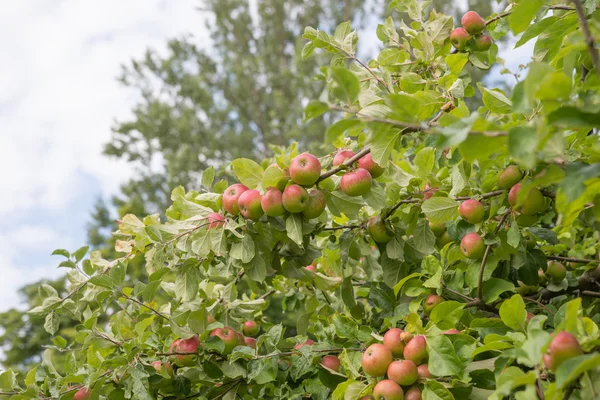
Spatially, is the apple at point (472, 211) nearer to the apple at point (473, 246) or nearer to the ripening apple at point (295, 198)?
the apple at point (473, 246)

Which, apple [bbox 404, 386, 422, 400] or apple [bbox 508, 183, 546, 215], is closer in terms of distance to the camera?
apple [bbox 404, 386, 422, 400]

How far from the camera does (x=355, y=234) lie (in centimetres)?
160

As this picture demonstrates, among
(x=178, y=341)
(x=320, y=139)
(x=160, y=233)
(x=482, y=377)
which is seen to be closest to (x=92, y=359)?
(x=178, y=341)

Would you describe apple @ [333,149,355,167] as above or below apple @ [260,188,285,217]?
above

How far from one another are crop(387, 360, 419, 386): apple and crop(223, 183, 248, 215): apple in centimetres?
58

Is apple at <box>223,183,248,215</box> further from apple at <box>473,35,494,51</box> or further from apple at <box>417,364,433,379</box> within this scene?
apple at <box>473,35,494,51</box>

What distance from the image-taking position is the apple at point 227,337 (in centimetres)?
150

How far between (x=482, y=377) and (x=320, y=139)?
9.65 meters

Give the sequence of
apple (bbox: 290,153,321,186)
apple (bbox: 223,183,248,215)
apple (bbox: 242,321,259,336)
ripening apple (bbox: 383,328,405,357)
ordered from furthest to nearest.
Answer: apple (bbox: 242,321,259,336)
apple (bbox: 223,183,248,215)
apple (bbox: 290,153,321,186)
ripening apple (bbox: 383,328,405,357)

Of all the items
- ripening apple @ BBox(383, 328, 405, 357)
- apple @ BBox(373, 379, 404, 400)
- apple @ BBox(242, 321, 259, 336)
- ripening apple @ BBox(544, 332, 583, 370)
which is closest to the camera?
ripening apple @ BBox(544, 332, 583, 370)

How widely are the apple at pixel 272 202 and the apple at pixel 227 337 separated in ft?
1.45

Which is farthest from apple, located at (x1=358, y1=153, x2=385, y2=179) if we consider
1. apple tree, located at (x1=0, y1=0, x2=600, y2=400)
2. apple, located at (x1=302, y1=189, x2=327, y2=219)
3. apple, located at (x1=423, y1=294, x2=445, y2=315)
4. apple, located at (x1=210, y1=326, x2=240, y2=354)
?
apple, located at (x1=210, y1=326, x2=240, y2=354)

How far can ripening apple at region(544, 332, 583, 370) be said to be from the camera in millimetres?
812

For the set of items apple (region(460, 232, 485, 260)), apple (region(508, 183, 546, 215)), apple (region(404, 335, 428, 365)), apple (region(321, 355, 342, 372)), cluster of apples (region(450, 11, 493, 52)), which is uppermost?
cluster of apples (region(450, 11, 493, 52))
